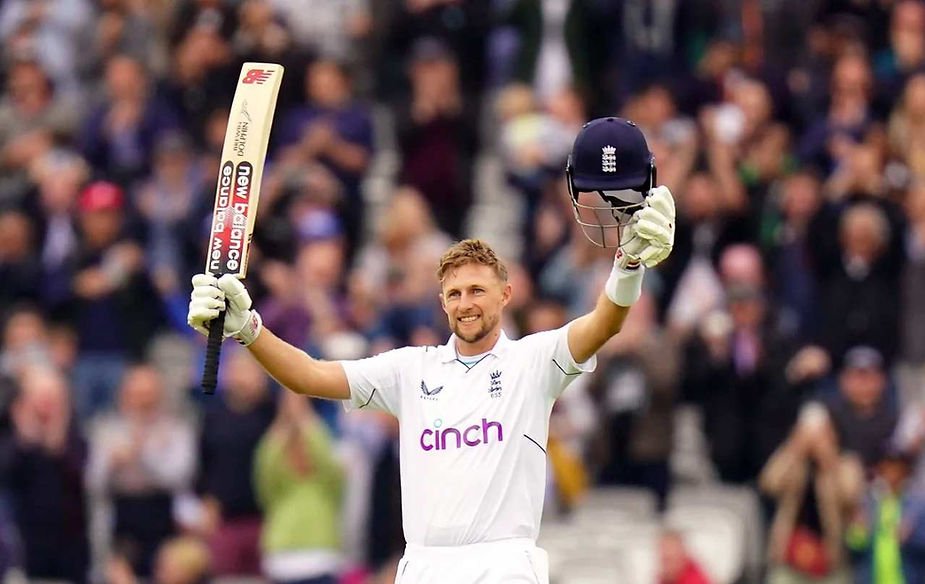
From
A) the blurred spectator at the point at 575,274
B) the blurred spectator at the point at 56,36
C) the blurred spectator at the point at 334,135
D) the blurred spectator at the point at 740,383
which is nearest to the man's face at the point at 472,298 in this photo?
the blurred spectator at the point at 740,383

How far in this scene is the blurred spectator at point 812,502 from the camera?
53.9 feet

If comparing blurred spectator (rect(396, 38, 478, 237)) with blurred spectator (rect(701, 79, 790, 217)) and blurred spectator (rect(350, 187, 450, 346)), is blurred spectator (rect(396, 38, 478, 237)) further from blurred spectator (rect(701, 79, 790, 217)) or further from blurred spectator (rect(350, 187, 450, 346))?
blurred spectator (rect(701, 79, 790, 217))

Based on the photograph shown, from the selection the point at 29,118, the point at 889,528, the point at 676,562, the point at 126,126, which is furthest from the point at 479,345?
the point at 29,118

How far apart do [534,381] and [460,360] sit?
385 millimetres

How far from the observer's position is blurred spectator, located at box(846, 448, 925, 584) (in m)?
16.1

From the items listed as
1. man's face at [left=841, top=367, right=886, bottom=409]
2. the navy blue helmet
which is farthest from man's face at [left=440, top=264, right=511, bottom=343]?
man's face at [left=841, top=367, right=886, bottom=409]

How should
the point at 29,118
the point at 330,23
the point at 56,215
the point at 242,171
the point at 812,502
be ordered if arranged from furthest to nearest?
1. the point at 330,23
2. the point at 29,118
3. the point at 56,215
4. the point at 812,502
5. the point at 242,171

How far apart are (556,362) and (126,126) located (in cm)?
1160

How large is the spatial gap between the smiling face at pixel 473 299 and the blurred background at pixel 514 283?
6.22 metres

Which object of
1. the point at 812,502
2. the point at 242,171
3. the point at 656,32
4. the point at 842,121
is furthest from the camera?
the point at 656,32

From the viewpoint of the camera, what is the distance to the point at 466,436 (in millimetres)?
10180

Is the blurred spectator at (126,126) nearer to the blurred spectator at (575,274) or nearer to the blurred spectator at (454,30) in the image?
the blurred spectator at (454,30)

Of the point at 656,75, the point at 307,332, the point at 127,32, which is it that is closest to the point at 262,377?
the point at 307,332

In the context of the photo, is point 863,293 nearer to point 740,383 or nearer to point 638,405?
point 740,383
